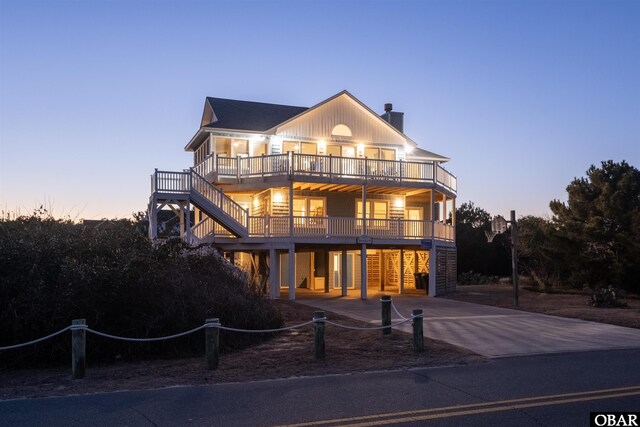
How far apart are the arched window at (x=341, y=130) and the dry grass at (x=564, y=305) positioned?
9131 mm

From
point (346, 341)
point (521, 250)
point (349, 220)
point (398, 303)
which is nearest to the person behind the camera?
point (346, 341)

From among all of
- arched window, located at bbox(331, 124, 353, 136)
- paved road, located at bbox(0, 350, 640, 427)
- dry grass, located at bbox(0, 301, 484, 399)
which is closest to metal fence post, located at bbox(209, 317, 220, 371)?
dry grass, located at bbox(0, 301, 484, 399)

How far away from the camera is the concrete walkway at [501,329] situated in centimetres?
1329

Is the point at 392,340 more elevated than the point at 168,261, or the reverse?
the point at 168,261

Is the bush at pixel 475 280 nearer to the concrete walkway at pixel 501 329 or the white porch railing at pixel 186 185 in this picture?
the concrete walkway at pixel 501 329

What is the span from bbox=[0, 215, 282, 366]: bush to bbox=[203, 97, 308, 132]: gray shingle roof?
51.2ft

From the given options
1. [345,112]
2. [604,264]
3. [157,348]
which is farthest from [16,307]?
[604,264]

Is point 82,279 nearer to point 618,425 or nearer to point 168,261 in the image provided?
point 168,261

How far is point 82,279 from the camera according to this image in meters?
11.7

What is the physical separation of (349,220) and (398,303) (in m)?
4.65

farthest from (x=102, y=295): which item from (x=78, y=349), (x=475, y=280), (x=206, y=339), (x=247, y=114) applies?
(x=475, y=280)

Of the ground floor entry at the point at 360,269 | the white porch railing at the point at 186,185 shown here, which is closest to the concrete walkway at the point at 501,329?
the ground floor entry at the point at 360,269

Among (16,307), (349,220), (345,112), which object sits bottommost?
(16,307)

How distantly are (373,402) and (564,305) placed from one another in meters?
17.0
